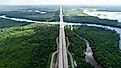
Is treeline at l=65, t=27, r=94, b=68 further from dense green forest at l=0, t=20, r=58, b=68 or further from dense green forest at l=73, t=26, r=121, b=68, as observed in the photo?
dense green forest at l=0, t=20, r=58, b=68

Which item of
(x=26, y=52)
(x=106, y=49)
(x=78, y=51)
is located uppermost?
(x=78, y=51)

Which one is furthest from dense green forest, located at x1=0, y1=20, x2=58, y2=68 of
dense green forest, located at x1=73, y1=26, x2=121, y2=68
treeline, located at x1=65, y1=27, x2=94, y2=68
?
dense green forest, located at x1=73, y1=26, x2=121, y2=68

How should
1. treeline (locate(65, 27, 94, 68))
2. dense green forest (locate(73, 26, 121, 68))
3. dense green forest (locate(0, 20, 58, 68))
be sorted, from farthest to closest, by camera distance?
1. dense green forest (locate(73, 26, 121, 68))
2. dense green forest (locate(0, 20, 58, 68))
3. treeline (locate(65, 27, 94, 68))

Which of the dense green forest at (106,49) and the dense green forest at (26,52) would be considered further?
the dense green forest at (106,49)

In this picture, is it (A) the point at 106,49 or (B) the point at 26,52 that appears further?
(A) the point at 106,49

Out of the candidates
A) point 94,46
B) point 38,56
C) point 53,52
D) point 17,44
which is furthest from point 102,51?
point 17,44

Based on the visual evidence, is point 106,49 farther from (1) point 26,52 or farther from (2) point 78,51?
(1) point 26,52

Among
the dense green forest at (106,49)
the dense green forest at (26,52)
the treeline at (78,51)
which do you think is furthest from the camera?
the dense green forest at (106,49)

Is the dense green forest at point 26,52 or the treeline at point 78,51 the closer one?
the treeline at point 78,51

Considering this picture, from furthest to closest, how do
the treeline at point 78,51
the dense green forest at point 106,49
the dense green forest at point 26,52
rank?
the dense green forest at point 106,49
the dense green forest at point 26,52
the treeline at point 78,51

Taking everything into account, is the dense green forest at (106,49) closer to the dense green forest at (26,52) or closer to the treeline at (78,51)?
the treeline at (78,51)

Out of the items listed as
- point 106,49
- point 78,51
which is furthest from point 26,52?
point 106,49

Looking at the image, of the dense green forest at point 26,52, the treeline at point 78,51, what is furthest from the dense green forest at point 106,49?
the dense green forest at point 26,52
